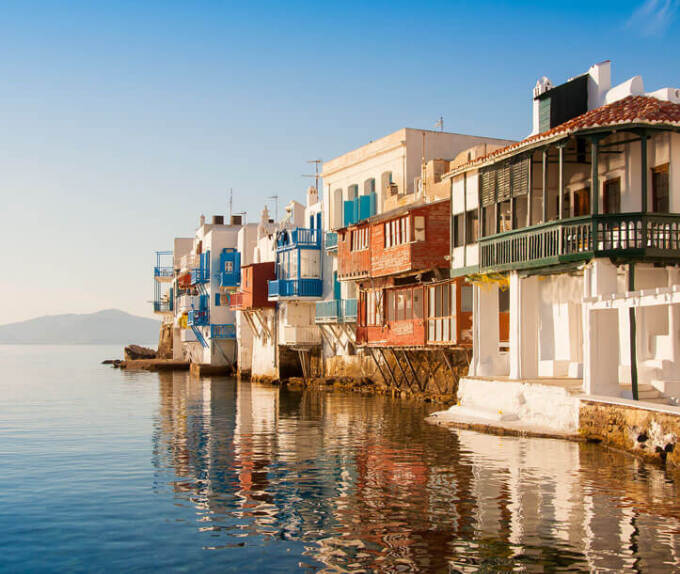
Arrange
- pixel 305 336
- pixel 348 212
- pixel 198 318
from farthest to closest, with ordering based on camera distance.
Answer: pixel 198 318 → pixel 305 336 → pixel 348 212

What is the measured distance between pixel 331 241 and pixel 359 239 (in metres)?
6.95

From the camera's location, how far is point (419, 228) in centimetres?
3772

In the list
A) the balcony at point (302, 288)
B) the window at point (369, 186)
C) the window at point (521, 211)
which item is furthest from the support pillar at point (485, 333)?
the balcony at point (302, 288)

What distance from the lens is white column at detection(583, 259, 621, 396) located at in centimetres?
2233

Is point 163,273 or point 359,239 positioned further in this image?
point 163,273

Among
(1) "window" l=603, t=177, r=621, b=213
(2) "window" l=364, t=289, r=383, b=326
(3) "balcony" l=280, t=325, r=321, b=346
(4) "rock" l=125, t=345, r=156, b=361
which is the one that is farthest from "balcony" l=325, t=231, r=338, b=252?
(4) "rock" l=125, t=345, r=156, b=361

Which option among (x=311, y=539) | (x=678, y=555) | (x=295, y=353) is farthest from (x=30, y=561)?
(x=295, y=353)

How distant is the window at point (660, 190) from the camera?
78.2ft

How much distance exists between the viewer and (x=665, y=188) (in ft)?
78.4

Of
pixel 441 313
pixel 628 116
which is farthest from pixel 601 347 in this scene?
pixel 441 313

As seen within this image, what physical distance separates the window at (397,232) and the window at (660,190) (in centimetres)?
1470

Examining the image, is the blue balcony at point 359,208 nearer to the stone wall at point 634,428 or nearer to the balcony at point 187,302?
the stone wall at point 634,428

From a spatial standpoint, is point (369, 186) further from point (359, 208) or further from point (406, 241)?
point (406, 241)

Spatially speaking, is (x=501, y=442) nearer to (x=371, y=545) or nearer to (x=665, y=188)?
(x=665, y=188)
